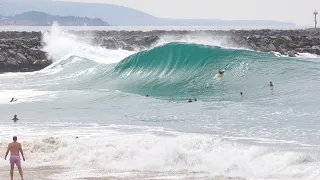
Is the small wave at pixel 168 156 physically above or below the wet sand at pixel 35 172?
above

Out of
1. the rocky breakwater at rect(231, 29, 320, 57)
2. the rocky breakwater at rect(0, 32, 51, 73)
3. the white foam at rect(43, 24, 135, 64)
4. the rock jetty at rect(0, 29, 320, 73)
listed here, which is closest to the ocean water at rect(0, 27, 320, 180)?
the rocky breakwater at rect(0, 32, 51, 73)

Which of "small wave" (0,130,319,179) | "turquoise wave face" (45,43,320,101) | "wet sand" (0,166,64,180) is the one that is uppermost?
"turquoise wave face" (45,43,320,101)

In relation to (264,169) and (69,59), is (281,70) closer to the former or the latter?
(264,169)

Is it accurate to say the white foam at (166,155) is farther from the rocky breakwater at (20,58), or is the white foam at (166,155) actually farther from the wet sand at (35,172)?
the rocky breakwater at (20,58)

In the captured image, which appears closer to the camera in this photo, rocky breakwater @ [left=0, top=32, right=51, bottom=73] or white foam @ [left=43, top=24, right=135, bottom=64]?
rocky breakwater @ [left=0, top=32, right=51, bottom=73]

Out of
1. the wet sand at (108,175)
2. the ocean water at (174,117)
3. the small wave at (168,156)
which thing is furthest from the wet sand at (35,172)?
the small wave at (168,156)

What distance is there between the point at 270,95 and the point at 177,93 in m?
4.58

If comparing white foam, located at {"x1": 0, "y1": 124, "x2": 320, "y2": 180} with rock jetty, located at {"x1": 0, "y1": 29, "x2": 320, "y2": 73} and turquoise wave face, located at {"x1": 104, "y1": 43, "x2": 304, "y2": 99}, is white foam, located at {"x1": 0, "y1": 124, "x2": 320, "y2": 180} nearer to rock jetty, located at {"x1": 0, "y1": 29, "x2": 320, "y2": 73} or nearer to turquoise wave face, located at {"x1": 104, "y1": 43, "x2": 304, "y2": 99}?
turquoise wave face, located at {"x1": 104, "y1": 43, "x2": 304, "y2": 99}

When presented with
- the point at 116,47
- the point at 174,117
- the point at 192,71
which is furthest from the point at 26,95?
the point at 116,47

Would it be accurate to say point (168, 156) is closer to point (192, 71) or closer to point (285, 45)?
point (192, 71)

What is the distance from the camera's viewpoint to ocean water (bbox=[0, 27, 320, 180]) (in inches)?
418

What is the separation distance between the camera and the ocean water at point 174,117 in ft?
34.8

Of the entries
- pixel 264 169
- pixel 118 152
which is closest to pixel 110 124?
pixel 118 152

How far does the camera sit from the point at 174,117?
16.0m
